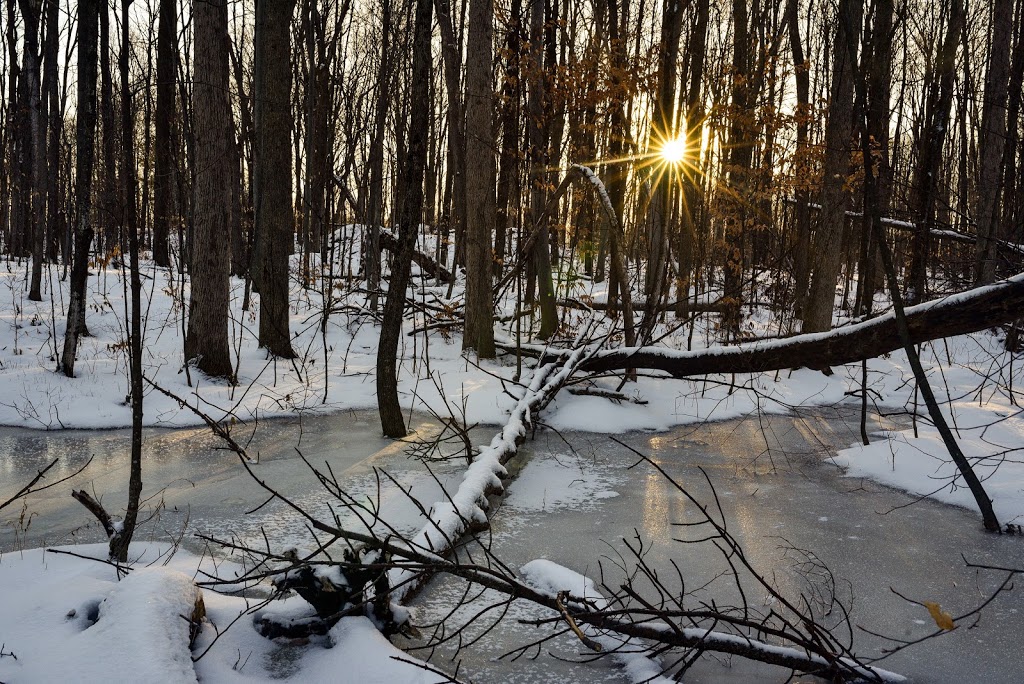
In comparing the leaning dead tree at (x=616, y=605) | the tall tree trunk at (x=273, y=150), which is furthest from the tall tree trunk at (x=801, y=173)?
the leaning dead tree at (x=616, y=605)

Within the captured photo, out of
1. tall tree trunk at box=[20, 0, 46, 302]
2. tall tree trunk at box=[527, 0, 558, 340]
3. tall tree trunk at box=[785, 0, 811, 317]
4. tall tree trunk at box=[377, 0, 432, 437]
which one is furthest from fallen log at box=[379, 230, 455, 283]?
tall tree trunk at box=[785, 0, 811, 317]

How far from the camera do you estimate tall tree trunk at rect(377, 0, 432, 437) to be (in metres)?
5.78

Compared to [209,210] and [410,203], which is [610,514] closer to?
[410,203]

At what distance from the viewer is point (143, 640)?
2.59 metres

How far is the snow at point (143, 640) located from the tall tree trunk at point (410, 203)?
10.5 feet

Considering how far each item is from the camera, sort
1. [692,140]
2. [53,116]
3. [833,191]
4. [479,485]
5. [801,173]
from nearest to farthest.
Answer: [479,485] → [833,191] → [801,173] → [692,140] → [53,116]

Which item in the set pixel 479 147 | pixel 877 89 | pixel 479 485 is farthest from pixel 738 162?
pixel 479 485

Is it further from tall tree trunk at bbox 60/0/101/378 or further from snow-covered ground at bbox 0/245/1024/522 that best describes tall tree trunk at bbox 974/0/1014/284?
tall tree trunk at bbox 60/0/101/378

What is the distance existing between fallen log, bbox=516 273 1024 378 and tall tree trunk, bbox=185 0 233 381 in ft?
17.7

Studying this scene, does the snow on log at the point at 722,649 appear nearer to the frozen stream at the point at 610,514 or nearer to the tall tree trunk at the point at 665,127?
the frozen stream at the point at 610,514

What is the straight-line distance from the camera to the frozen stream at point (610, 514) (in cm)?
327

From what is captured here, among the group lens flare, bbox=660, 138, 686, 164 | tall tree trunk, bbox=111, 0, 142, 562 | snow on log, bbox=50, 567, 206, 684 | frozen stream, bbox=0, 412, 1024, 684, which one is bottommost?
frozen stream, bbox=0, 412, 1024, 684

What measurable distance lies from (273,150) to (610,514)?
6.85 m

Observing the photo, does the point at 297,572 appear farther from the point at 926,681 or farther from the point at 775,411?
the point at 775,411
